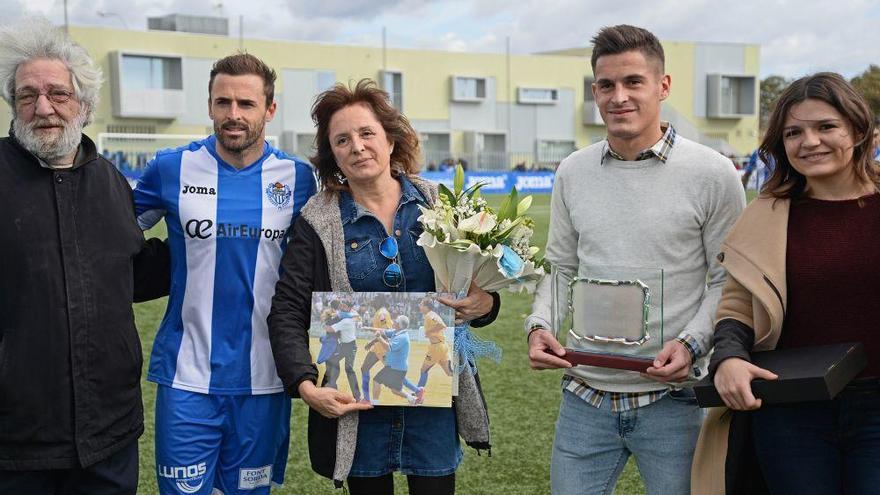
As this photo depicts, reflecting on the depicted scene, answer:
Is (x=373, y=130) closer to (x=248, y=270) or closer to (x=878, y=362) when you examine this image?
(x=248, y=270)

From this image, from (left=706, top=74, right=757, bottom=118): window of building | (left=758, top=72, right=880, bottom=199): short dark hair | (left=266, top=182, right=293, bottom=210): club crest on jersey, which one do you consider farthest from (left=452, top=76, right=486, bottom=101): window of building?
(left=758, top=72, right=880, bottom=199): short dark hair

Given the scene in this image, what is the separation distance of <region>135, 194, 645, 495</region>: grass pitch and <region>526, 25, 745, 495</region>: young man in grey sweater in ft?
3.11

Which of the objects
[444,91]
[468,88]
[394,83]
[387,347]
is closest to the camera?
[387,347]

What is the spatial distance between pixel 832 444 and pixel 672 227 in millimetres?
751

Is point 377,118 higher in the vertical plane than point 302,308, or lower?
higher

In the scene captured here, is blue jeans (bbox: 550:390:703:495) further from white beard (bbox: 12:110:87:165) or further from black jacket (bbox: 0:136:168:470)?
white beard (bbox: 12:110:87:165)

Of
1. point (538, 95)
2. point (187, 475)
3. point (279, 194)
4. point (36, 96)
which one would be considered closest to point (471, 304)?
point (279, 194)

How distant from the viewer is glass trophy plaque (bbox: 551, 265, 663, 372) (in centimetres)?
271

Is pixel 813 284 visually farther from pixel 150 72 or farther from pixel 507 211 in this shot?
pixel 150 72

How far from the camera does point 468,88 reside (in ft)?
153

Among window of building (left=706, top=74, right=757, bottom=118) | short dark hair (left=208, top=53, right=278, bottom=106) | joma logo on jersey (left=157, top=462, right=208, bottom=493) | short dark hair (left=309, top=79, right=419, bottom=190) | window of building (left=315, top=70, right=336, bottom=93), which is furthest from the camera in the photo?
window of building (left=706, top=74, right=757, bottom=118)

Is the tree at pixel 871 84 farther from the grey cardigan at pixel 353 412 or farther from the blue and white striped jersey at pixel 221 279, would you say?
the blue and white striped jersey at pixel 221 279

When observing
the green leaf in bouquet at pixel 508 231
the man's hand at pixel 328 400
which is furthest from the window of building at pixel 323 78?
the man's hand at pixel 328 400

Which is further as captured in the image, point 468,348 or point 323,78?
point 323,78
